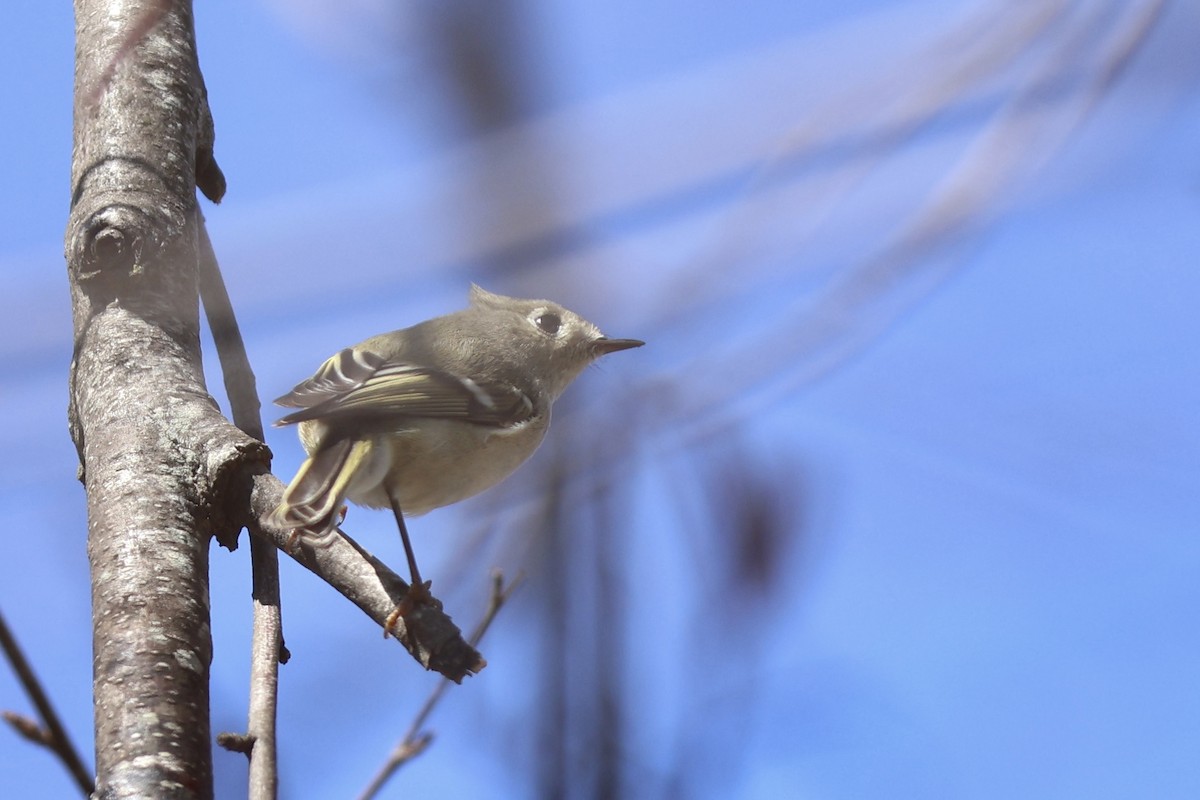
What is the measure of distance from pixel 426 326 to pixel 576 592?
153 cm

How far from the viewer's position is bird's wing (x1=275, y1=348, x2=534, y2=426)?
5.42ft

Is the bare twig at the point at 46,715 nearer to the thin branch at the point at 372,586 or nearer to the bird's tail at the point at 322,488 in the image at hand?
the thin branch at the point at 372,586

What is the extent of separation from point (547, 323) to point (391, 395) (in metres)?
0.69

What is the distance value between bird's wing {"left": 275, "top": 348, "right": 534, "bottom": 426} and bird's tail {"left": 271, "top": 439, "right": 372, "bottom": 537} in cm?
5

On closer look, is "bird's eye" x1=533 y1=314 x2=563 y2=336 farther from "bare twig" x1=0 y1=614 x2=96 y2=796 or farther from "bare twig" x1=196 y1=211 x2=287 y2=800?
"bare twig" x1=0 y1=614 x2=96 y2=796

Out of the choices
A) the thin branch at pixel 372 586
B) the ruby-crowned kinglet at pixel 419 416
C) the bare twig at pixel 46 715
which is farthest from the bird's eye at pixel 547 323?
the bare twig at pixel 46 715

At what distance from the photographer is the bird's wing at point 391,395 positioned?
165 centimetres

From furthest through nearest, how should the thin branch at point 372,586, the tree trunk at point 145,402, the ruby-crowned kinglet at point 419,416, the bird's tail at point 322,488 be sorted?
the ruby-crowned kinglet at point 419,416
the bird's tail at point 322,488
the thin branch at point 372,586
the tree trunk at point 145,402

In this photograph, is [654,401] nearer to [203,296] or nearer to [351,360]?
[203,296]

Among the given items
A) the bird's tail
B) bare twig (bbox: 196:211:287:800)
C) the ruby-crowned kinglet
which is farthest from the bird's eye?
bare twig (bbox: 196:211:287:800)

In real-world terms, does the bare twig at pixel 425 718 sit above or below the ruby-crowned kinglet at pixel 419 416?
below

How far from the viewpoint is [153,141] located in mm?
1393

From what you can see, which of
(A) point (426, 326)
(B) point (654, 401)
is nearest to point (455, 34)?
(B) point (654, 401)

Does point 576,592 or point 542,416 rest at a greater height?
point 542,416
